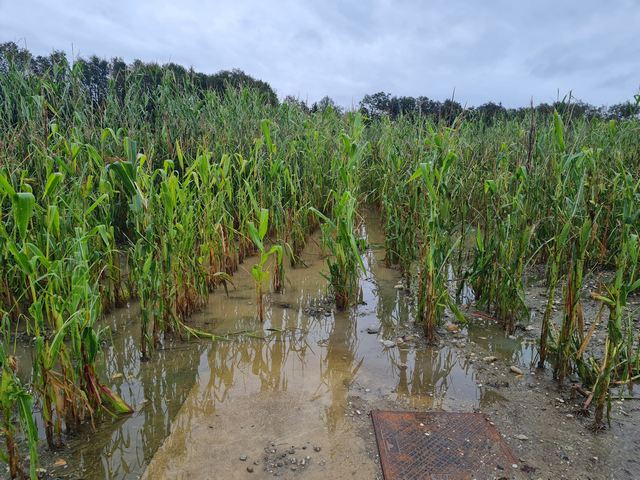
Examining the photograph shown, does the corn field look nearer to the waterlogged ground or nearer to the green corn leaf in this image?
the green corn leaf

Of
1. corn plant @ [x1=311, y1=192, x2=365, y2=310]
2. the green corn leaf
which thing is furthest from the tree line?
the green corn leaf

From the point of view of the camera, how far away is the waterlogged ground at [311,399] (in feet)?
6.42

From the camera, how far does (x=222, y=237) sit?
3.91 metres

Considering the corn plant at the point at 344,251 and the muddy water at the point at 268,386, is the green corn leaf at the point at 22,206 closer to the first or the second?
the muddy water at the point at 268,386

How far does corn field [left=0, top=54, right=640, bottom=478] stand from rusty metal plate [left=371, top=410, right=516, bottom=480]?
61 cm

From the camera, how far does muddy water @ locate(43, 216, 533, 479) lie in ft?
6.52

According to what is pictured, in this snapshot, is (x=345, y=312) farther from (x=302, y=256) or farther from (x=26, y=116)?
(x=26, y=116)

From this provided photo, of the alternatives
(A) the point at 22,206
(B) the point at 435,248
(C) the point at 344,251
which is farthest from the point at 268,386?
(A) the point at 22,206

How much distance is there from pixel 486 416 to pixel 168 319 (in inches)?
81.1

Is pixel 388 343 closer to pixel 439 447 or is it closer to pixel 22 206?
pixel 439 447

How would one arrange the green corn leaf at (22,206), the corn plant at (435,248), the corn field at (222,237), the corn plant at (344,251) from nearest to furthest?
the green corn leaf at (22,206)
the corn field at (222,237)
the corn plant at (435,248)
the corn plant at (344,251)

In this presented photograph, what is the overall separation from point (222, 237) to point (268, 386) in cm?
168

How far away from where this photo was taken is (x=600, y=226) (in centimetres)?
388

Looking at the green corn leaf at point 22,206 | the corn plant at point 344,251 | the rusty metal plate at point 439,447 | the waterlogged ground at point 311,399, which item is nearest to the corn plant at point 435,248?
the waterlogged ground at point 311,399
